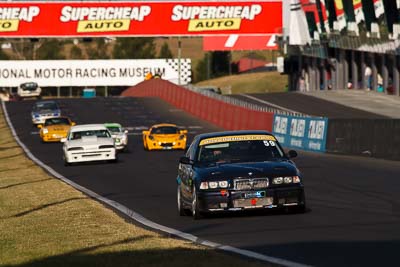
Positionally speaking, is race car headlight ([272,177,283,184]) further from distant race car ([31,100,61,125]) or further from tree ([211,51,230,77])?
tree ([211,51,230,77])

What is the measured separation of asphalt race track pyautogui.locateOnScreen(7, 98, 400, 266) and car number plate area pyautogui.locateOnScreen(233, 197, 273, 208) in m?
0.21

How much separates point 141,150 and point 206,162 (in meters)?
28.1

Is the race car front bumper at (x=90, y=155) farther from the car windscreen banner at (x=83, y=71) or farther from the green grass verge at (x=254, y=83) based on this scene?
the green grass verge at (x=254, y=83)

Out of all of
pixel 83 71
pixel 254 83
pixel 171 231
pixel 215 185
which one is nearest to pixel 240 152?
pixel 215 185

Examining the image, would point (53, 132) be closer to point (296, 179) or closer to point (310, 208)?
point (310, 208)

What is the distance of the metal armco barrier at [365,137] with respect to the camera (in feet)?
102

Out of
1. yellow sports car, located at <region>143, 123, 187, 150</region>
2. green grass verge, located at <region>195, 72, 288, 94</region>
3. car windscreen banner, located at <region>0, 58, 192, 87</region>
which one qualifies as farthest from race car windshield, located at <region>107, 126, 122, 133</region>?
green grass verge, located at <region>195, 72, 288, 94</region>

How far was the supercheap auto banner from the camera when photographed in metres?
109

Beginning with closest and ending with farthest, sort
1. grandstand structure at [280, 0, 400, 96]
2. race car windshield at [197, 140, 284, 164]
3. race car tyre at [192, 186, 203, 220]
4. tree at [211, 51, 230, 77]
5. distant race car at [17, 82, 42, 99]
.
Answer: race car tyre at [192, 186, 203, 220] → race car windshield at [197, 140, 284, 164] → grandstand structure at [280, 0, 400, 96] → distant race car at [17, 82, 42, 99] → tree at [211, 51, 230, 77]

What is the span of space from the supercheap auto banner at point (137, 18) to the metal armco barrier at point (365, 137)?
73.3 metres

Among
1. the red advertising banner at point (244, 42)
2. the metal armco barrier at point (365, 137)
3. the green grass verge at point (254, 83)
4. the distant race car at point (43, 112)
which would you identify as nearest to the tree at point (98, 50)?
the green grass verge at point (254, 83)

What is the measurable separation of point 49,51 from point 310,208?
150177mm

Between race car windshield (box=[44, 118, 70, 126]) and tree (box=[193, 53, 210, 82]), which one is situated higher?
race car windshield (box=[44, 118, 70, 126])

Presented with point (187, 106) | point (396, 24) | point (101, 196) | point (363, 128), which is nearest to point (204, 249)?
point (101, 196)
